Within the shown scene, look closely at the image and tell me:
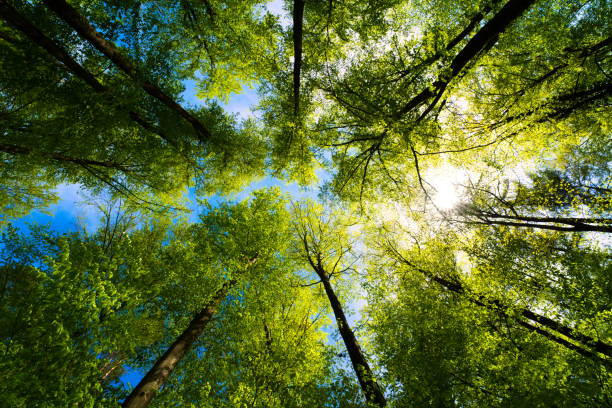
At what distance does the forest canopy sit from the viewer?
4641mm

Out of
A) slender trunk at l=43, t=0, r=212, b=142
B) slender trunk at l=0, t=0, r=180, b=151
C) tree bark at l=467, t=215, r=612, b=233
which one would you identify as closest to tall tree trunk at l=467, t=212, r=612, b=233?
tree bark at l=467, t=215, r=612, b=233

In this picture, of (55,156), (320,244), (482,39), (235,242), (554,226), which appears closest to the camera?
(482,39)

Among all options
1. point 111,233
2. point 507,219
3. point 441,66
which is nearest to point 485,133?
point 507,219

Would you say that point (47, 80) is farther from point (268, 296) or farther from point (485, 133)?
point (485, 133)

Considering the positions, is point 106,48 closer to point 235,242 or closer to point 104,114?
point 104,114

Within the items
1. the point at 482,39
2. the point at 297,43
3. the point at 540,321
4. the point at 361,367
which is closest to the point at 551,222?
the point at 540,321

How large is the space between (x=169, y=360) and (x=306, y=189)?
23.3 ft

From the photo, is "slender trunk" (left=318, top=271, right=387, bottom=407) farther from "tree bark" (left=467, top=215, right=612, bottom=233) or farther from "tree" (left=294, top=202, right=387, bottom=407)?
"tree bark" (left=467, top=215, right=612, bottom=233)

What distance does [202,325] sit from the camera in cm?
650

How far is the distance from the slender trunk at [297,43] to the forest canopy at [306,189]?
3.0 inches

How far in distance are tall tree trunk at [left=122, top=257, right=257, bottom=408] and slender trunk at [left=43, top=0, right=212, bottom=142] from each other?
20.0ft

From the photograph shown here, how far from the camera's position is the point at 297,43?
516 centimetres

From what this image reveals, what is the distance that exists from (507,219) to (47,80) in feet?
51.1

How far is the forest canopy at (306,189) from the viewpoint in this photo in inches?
→ 183
